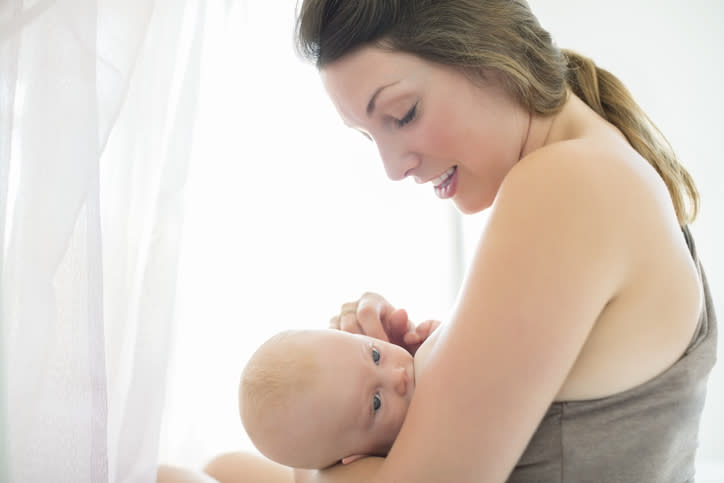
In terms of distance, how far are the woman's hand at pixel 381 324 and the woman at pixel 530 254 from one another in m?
0.15

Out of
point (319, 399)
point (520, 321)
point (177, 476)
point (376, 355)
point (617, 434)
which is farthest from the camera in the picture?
point (177, 476)

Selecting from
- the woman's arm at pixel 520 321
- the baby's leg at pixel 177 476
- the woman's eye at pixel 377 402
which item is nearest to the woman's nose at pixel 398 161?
the woman's arm at pixel 520 321

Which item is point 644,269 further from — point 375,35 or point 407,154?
point 375,35

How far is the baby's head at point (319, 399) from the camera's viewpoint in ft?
3.30

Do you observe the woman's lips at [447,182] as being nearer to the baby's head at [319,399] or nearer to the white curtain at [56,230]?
the baby's head at [319,399]

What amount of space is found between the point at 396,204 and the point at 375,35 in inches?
51.3

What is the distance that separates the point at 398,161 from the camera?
109 cm

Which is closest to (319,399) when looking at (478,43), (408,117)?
(408,117)

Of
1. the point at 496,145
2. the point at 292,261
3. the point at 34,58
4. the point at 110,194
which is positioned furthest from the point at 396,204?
the point at 34,58

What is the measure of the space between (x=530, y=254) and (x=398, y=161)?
41 centimetres

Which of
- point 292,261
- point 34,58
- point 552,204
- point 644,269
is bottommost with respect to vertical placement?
point 292,261

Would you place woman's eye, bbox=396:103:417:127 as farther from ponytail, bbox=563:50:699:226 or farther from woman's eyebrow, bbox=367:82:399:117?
ponytail, bbox=563:50:699:226

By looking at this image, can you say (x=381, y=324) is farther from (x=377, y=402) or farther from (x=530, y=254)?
(x=530, y=254)

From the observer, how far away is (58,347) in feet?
2.80
